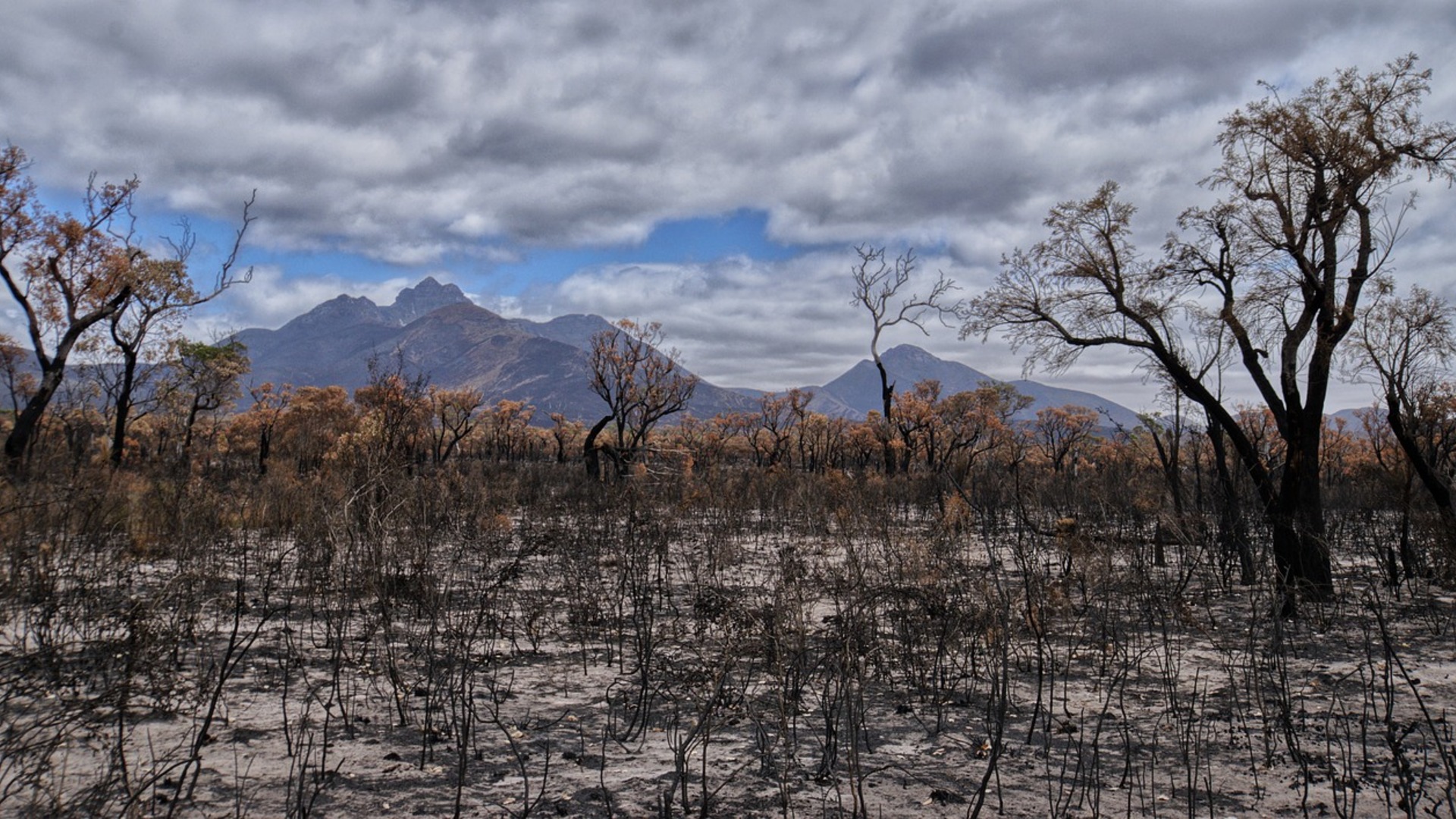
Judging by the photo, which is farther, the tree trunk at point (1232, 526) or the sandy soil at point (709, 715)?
the tree trunk at point (1232, 526)

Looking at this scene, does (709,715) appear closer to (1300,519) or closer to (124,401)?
(1300,519)

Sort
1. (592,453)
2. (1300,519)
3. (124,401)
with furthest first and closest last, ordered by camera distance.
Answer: (592,453)
(124,401)
(1300,519)

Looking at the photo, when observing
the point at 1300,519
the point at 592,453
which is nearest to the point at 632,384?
the point at 592,453

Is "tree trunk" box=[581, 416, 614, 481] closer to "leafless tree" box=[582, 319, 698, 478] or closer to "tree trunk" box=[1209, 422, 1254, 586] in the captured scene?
"leafless tree" box=[582, 319, 698, 478]

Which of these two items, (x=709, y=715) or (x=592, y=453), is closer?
(x=709, y=715)

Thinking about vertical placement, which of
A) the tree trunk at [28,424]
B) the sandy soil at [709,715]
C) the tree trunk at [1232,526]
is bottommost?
the sandy soil at [709,715]

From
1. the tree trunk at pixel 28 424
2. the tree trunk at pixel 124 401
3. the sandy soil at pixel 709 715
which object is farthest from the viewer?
the tree trunk at pixel 124 401

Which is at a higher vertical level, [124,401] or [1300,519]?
[124,401]

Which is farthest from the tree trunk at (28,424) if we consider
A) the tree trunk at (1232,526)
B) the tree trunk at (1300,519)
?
the tree trunk at (1300,519)

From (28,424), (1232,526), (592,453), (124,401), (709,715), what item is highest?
(124,401)

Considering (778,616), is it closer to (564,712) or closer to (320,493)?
(564,712)

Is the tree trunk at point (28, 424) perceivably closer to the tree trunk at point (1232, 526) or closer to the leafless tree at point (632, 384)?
the leafless tree at point (632, 384)

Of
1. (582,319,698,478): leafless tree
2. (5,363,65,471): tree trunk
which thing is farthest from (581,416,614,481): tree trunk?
(5,363,65,471): tree trunk

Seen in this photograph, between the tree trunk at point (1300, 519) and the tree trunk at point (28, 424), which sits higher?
the tree trunk at point (28, 424)
